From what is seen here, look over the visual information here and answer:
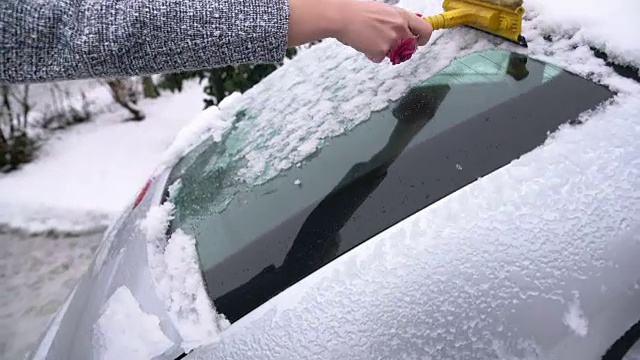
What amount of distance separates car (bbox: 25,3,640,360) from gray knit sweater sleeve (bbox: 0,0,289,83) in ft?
1.33

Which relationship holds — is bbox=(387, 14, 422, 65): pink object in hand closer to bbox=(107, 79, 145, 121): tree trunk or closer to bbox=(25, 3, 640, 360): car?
bbox=(25, 3, 640, 360): car

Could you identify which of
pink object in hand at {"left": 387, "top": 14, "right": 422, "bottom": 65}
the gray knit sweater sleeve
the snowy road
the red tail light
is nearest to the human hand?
pink object in hand at {"left": 387, "top": 14, "right": 422, "bottom": 65}

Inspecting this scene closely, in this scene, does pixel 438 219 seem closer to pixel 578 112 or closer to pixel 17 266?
pixel 578 112

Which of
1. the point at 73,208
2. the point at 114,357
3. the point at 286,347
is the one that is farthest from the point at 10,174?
the point at 286,347

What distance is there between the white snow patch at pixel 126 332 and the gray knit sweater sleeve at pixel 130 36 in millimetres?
548

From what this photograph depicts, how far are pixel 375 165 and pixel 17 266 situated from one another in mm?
2793

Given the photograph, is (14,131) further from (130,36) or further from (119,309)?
(130,36)

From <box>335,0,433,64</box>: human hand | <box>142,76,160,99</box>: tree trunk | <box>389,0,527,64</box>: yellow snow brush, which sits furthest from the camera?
<box>142,76,160,99</box>: tree trunk

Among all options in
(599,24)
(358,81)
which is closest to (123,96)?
(358,81)

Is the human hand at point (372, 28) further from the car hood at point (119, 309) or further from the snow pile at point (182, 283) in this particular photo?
the car hood at point (119, 309)

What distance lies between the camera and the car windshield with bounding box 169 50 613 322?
1402 millimetres

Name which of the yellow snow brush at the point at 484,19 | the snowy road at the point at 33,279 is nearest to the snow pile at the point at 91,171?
the snowy road at the point at 33,279

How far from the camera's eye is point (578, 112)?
1426mm

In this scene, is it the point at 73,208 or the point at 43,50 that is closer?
the point at 43,50
